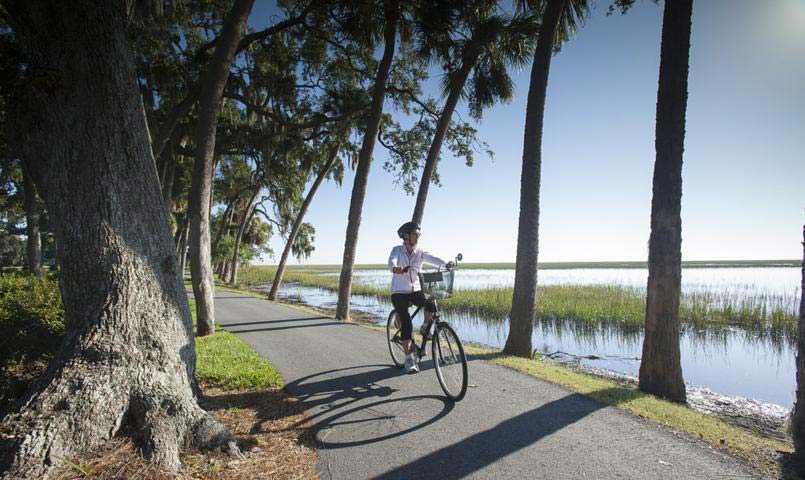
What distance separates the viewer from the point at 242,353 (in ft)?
24.5

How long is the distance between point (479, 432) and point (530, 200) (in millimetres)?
5290

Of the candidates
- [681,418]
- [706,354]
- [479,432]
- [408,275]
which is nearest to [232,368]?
[408,275]

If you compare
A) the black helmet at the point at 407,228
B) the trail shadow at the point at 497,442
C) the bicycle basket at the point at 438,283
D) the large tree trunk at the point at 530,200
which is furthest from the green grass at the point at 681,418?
the black helmet at the point at 407,228

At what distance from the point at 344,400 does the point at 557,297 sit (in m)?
17.4

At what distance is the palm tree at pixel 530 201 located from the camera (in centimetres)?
799

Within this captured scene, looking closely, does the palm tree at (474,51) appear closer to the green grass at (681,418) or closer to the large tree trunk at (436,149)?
the large tree trunk at (436,149)

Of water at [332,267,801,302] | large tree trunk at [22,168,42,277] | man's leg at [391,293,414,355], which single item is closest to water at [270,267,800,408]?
man's leg at [391,293,414,355]

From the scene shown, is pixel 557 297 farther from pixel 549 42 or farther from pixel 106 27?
pixel 106 27

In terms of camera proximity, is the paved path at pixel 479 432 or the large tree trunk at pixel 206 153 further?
the large tree trunk at pixel 206 153

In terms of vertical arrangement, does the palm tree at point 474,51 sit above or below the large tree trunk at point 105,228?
above

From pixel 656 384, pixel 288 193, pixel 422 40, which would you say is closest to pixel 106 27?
pixel 656 384

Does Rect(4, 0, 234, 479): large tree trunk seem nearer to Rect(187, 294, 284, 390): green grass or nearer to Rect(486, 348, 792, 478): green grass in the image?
Rect(187, 294, 284, 390): green grass

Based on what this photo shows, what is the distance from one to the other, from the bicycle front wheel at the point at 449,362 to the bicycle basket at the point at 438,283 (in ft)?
1.41

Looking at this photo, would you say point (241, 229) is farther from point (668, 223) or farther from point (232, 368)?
point (668, 223)
